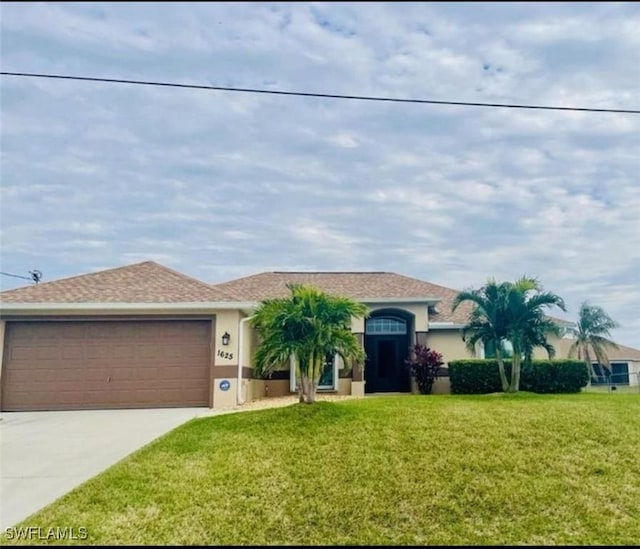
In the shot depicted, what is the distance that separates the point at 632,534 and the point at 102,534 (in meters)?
6.22

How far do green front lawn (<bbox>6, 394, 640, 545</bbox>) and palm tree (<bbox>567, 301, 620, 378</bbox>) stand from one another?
71.1 ft

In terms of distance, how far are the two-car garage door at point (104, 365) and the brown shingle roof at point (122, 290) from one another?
70 centimetres

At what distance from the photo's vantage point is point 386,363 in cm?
2027

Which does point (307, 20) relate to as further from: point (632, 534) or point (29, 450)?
point (29, 450)

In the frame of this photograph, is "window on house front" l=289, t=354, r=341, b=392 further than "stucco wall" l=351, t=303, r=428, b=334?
No

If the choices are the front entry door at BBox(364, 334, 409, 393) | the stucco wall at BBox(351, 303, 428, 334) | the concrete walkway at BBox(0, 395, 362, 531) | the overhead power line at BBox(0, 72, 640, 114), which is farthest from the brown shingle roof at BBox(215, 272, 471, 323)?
the overhead power line at BBox(0, 72, 640, 114)

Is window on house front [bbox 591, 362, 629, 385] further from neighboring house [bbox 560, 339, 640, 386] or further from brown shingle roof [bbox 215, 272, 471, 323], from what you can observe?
brown shingle roof [bbox 215, 272, 471, 323]

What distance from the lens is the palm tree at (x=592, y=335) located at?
30.2 meters

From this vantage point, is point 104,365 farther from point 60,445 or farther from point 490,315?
point 490,315

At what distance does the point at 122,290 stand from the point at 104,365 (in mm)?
2309

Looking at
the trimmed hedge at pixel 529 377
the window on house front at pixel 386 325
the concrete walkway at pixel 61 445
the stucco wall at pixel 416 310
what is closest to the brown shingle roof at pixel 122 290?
the concrete walkway at pixel 61 445

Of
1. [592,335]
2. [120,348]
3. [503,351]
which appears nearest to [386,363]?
[503,351]

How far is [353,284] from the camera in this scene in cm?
2203

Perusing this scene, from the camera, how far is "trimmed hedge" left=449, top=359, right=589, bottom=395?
59.8ft
